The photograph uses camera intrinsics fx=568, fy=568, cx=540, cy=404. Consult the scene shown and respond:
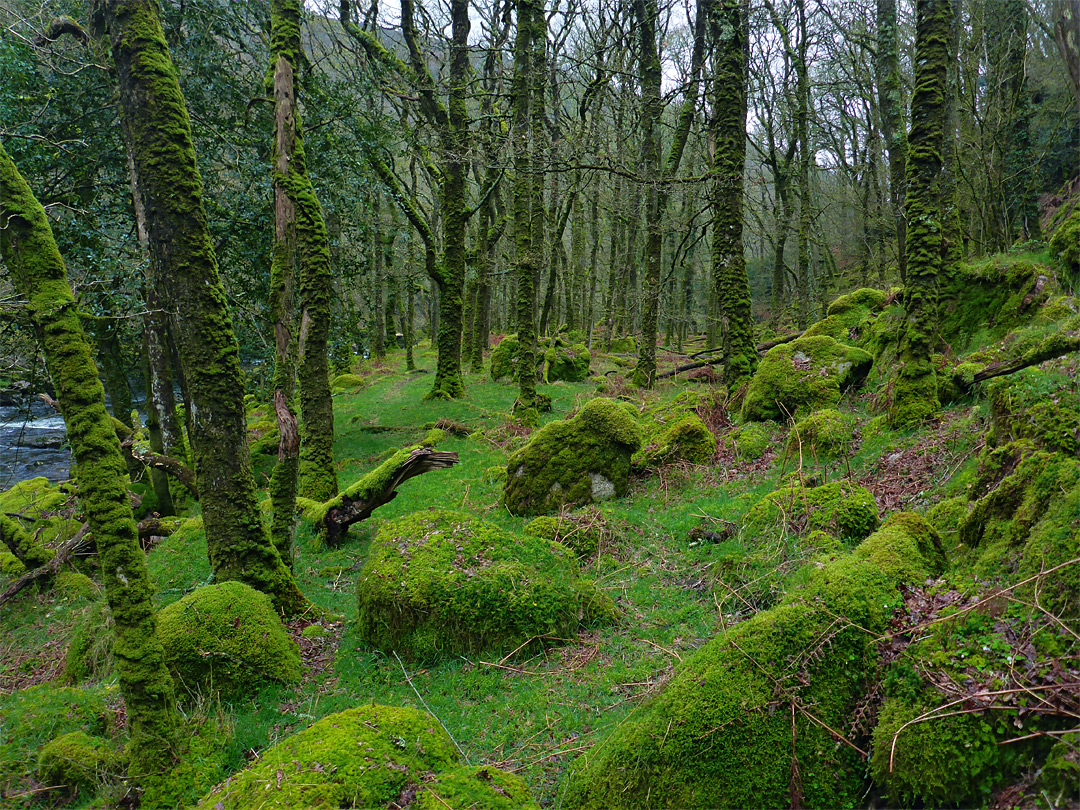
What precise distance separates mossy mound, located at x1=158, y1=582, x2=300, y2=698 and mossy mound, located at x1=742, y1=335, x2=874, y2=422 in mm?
8453

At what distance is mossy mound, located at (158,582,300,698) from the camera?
518 centimetres

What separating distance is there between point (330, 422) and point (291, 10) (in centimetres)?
660

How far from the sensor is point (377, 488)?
8.70m

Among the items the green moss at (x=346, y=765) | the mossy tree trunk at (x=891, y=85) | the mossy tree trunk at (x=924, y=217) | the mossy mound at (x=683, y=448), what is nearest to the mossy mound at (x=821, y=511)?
the mossy tree trunk at (x=924, y=217)

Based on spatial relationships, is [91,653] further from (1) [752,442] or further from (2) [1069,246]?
(2) [1069,246]

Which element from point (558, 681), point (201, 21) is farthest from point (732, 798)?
point (201, 21)

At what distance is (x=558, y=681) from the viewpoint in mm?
5105

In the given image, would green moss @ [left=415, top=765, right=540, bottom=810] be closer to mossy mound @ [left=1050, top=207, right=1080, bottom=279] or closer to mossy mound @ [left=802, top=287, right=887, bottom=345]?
mossy mound @ [left=1050, top=207, right=1080, bottom=279]

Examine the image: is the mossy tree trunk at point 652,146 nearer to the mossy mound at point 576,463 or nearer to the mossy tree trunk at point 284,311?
the mossy mound at point 576,463

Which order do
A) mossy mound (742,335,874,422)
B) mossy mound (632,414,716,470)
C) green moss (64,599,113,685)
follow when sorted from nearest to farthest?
green moss (64,599,113,685)
mossy mound (632,414,716,470)
mossy mound (742,335,874,422)

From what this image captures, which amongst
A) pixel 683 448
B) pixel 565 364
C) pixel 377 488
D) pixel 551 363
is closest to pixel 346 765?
pixel 377 488

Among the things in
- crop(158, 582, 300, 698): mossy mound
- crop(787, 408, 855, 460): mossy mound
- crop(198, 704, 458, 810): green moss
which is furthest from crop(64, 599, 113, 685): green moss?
crop(787, 408, 855, 460): mossy mound

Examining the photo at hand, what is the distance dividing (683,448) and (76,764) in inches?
334

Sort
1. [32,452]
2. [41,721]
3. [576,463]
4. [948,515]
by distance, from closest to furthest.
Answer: [948,515] → [41,721] → [576,463] → [32,452]
